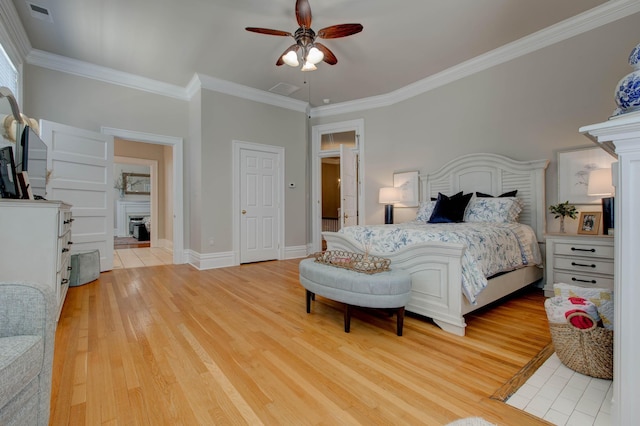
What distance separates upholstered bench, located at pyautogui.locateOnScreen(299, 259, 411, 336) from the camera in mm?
2117

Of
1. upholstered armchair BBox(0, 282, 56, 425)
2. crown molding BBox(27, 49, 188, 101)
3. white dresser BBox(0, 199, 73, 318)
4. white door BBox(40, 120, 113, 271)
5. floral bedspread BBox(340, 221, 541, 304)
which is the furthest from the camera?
crown molding BBox(27, 49, 188, 101)

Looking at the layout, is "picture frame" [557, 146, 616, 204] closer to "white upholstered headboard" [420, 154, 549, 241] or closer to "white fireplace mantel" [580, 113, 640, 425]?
"white upholstered headboard" [420, 154, 549, 241]

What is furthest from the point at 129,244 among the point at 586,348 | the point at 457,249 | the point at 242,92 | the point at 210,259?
the point at 586,348

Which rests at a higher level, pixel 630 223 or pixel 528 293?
pixel 630 223

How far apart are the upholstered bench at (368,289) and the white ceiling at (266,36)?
2.67 metres

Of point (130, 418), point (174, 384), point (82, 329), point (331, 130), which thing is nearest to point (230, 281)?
point (82, 329)

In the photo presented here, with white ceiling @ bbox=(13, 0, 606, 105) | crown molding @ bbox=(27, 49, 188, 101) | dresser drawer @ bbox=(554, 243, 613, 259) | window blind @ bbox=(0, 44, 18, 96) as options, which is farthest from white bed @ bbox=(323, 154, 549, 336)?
window blind @ bbox=(0, 44, 18, 96)

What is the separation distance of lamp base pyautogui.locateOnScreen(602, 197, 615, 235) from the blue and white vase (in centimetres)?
243

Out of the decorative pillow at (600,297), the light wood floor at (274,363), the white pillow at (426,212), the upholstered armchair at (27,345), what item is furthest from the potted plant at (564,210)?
the upholstered armchair at (27,345)

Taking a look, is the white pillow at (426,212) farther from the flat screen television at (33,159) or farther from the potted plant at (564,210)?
the flat screen television at (33,159)

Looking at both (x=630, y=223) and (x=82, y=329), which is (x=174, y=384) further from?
(x=630, y=223)

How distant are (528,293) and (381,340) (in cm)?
229

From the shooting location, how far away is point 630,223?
0.99m

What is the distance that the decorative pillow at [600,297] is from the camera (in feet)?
5.45
